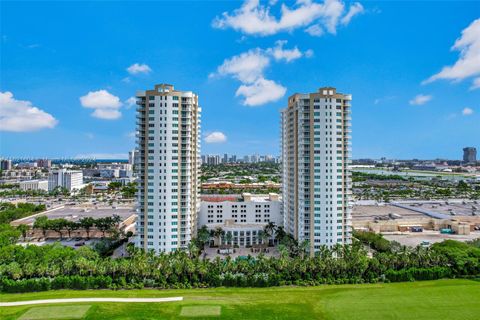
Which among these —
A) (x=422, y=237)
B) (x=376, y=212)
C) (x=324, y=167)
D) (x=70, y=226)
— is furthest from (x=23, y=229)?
(x=376, y=212)

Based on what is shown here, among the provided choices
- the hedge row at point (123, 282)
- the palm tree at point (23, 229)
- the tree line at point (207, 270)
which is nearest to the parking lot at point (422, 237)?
the tree line at point (207, 270)

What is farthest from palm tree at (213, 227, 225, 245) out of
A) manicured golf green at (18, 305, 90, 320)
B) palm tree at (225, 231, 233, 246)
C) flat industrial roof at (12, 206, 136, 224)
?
flat industrial roof at (12, 206, 136, 224)

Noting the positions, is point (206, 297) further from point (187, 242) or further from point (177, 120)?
point (177, 120)

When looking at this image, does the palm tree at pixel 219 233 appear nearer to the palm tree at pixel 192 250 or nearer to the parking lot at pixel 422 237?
the palm tree at pixel 192 250

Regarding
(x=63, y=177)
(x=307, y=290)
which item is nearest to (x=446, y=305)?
(x=307, y=290)

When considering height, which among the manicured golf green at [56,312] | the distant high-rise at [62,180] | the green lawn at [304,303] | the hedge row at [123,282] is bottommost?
the green lawn at [304,303]

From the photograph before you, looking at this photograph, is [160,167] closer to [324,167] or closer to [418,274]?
[324,167]
